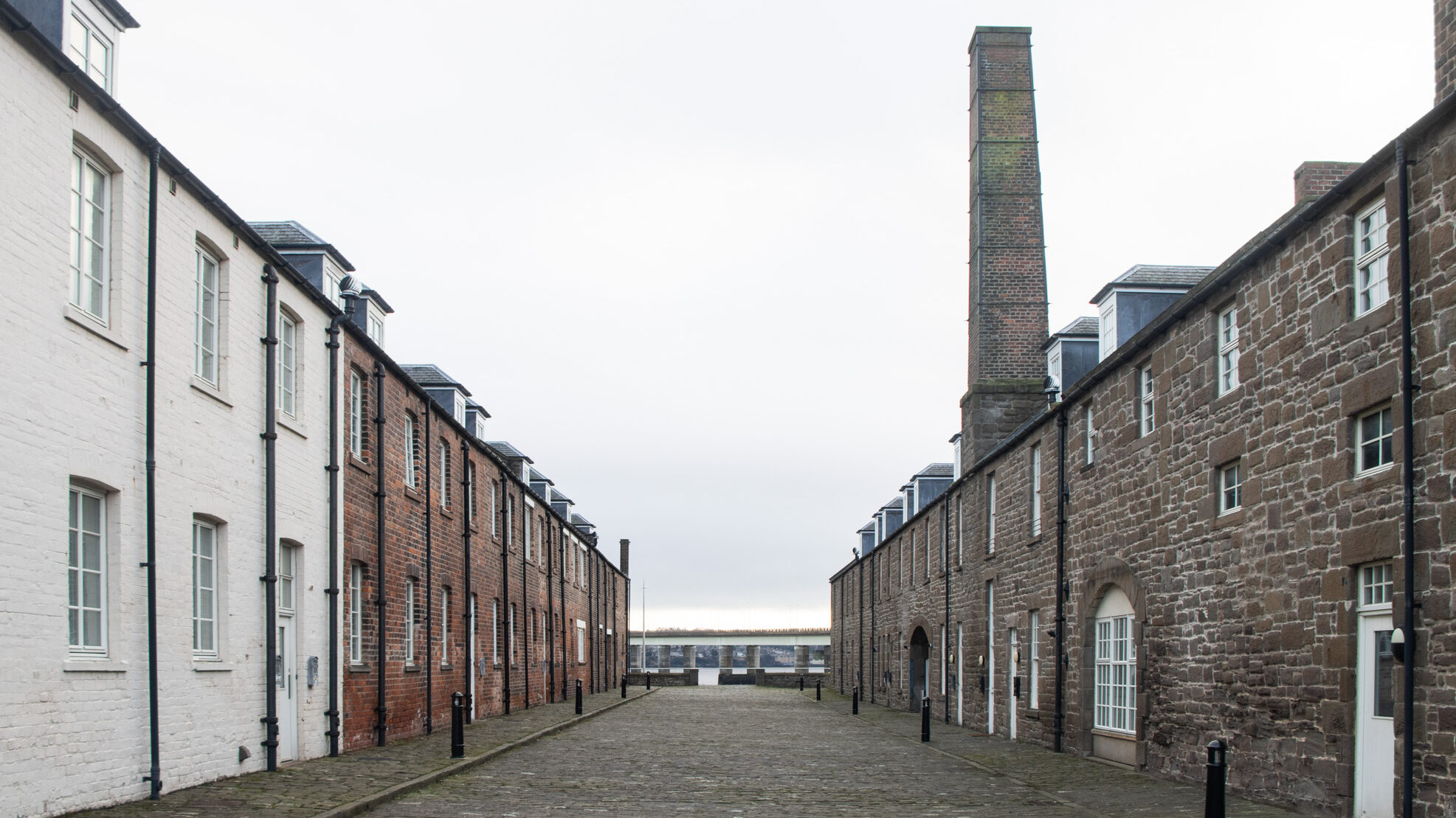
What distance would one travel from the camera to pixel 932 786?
49.2 feet

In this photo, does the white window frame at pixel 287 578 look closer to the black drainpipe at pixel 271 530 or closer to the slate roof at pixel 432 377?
the black drainpipe at pixel 271 530

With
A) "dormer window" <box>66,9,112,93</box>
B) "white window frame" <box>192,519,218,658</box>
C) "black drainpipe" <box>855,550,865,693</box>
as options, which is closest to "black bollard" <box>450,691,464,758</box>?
"white window frame" <box>192,519,218,658</box>

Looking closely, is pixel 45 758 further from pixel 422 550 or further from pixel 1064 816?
pixel 422 550

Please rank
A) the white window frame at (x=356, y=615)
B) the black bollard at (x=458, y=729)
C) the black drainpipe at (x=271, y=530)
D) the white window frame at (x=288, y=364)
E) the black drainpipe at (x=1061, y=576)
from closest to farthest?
the black drainpipe at (x=271, y=530), the white window frame at (x=288, y=364), the black bollard at (x=458, y=729), the white window frame at (x=356, y=615), the black drainpipe at (x=1061, y=576)

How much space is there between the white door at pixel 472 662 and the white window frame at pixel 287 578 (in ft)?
33.3

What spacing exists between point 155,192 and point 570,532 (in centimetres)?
3378

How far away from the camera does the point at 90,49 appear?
1313 cm

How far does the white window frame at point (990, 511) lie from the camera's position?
88.3ft

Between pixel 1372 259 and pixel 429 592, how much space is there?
54.2 ft

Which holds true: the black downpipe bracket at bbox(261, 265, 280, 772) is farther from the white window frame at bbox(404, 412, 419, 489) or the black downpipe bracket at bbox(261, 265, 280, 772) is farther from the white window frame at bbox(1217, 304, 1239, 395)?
the white window frame at bbox(1217, 304, 1239, 395)

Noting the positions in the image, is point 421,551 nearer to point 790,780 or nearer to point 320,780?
point 320,780

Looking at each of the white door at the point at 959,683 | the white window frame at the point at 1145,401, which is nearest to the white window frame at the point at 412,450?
the white window frame at the point at 1145,401

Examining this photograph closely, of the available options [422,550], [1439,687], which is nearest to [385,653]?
[422,550]

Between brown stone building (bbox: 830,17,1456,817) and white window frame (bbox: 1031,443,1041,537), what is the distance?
0.23 feet
